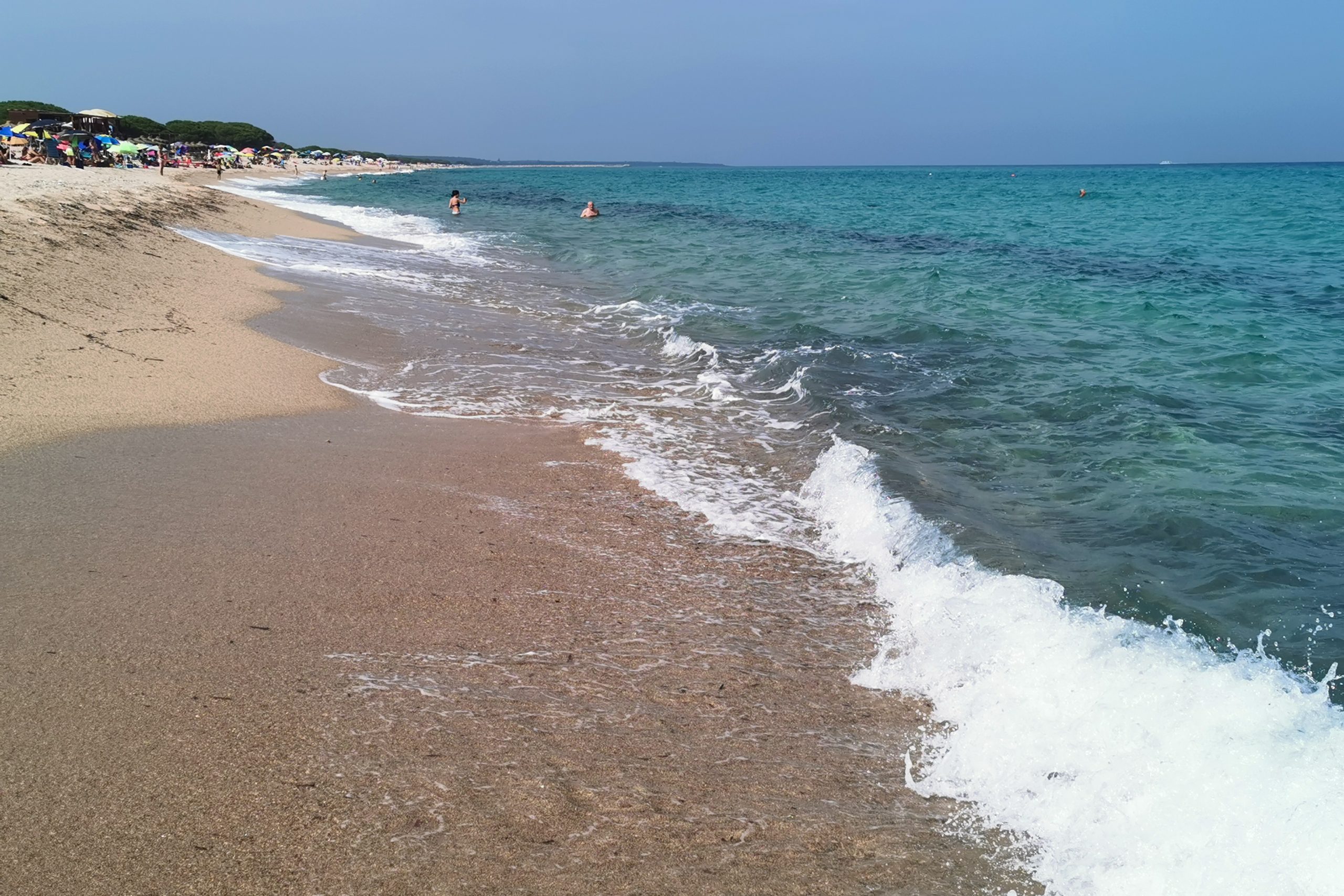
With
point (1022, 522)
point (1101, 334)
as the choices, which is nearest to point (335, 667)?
point (1022, 522)

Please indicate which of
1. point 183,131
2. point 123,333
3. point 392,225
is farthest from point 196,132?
point 123,333

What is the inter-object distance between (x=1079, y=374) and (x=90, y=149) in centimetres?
5640

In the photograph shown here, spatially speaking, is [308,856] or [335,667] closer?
[308,856]

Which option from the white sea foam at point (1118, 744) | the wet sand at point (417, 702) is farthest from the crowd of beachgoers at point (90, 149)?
the white sea foam at point (1118, 744)

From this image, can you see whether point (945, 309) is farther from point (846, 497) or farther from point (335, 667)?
point (335, 667)

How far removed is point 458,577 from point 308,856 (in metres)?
2.15

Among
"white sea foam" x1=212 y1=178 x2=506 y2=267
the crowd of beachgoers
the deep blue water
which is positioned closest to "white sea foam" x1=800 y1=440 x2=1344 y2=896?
the deep blue water

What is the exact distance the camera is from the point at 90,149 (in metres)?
49.3

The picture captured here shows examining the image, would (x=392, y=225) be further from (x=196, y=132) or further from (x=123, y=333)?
(x=196, y=132)

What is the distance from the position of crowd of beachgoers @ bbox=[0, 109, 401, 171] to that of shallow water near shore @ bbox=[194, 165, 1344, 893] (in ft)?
98.0

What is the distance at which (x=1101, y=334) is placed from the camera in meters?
12.9

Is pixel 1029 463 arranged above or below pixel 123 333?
below

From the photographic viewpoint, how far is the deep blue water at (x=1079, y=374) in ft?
18.1

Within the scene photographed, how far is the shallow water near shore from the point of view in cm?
323
